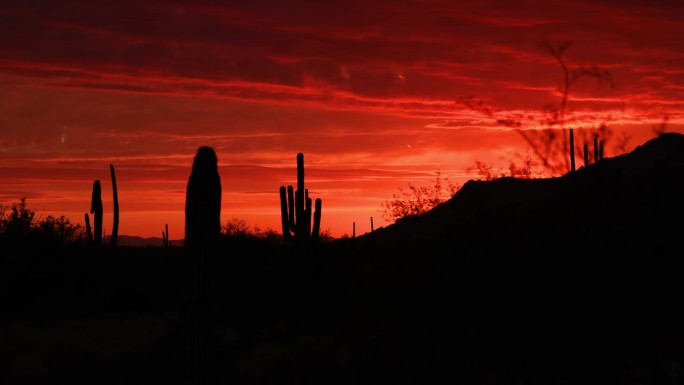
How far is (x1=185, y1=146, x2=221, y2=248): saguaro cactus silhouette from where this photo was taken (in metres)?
8.62

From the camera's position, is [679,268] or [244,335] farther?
[244,335]

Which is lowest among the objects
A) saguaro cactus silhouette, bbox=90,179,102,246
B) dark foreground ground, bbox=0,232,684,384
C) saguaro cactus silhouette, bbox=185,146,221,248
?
dark foreground ground, bbox=0,232,684,384

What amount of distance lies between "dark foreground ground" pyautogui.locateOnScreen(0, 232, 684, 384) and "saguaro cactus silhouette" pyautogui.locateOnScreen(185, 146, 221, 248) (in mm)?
4230

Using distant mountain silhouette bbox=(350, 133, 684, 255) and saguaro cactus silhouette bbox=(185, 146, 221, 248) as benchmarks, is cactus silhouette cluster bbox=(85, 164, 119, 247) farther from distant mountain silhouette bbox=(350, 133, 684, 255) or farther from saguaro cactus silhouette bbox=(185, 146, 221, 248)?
saguaro cactus silhouette bbox=(185, 146, 221, 248)

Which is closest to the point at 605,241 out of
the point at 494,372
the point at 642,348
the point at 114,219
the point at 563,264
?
the point at 563,264

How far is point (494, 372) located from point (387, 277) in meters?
4.51

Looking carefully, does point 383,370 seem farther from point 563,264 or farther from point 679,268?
point 679,268

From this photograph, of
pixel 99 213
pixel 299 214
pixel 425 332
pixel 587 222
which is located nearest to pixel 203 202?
pixel 425 332

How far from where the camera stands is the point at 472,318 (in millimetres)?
15562

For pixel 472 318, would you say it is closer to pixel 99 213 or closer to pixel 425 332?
pixel 425 332

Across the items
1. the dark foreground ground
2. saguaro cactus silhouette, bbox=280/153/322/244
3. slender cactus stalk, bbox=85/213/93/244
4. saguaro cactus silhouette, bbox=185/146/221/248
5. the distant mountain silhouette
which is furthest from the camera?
slender cactus stalk, bbox=85/213/93/244

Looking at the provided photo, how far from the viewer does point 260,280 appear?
2234cm

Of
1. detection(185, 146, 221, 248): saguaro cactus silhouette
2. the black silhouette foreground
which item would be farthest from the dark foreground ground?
detection(185, 146, 221, 248): saguaro cactus silhouette

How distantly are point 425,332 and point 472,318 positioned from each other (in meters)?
0.91
